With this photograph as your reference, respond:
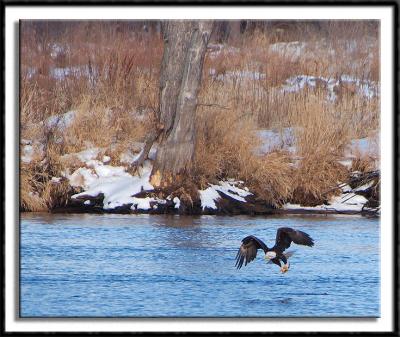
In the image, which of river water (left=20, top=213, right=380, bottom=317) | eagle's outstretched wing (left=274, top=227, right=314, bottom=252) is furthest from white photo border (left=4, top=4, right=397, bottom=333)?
eagle's outstretched wing (left=274, top=227, right=314, bottom=252)

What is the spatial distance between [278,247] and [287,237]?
0.11 meters

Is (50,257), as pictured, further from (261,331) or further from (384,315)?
(384,315)

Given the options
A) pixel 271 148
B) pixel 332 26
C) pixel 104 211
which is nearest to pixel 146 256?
pixel 104 211

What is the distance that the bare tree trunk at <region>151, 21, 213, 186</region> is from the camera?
12.6 metres

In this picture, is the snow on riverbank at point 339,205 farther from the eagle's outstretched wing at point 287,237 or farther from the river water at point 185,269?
the eagle's outstretched wing at point 287,237

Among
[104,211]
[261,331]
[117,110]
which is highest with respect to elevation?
[117,110]

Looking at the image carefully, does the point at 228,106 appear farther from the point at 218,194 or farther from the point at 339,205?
the point at 339,205

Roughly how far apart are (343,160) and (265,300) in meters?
1.46

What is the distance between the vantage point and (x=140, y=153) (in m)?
12.6

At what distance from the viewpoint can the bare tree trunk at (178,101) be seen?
12641 mm

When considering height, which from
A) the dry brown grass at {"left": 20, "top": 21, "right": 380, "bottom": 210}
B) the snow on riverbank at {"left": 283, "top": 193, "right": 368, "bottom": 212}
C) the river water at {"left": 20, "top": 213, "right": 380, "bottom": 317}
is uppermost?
the dry brown grass at {"left": 20, "top": 21, "right": 380, "bottom": 210}

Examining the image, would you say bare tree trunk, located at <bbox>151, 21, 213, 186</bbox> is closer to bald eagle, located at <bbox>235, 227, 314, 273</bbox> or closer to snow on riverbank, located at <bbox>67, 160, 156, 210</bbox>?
snow on riverbank, located at <bbox>67, 160, 156, 210</bbox>

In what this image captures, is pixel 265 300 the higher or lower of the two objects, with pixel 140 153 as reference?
lower

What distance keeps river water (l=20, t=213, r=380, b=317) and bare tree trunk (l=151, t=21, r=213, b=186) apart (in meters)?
0.50
